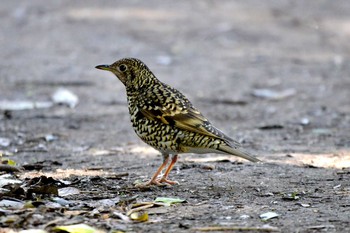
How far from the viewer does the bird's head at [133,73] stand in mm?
7758

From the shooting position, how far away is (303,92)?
44.4ft

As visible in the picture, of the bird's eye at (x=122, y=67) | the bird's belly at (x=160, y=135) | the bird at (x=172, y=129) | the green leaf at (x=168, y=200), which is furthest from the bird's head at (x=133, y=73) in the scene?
the green leaf at (x=168, y=200)

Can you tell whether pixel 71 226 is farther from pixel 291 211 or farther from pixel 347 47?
pixel 347 47

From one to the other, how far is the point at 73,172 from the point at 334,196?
101 inches

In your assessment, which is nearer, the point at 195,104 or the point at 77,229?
the point at 77,229

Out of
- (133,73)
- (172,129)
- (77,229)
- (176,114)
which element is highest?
(133,73)

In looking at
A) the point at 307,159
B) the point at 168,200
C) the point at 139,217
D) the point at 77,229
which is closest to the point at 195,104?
the point at 307,159

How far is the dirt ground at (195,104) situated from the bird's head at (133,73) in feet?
2.93

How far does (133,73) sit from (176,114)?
693 mm

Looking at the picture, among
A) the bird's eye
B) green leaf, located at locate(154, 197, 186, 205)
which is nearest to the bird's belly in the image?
the bird's eye

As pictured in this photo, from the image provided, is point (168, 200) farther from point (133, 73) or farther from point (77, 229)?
point (133, 73)

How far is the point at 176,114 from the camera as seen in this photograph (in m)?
7.41

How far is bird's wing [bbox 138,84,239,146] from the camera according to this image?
288 inches

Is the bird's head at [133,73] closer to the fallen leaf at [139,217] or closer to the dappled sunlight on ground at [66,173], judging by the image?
the dappled sunlight on ground at [66,173]
